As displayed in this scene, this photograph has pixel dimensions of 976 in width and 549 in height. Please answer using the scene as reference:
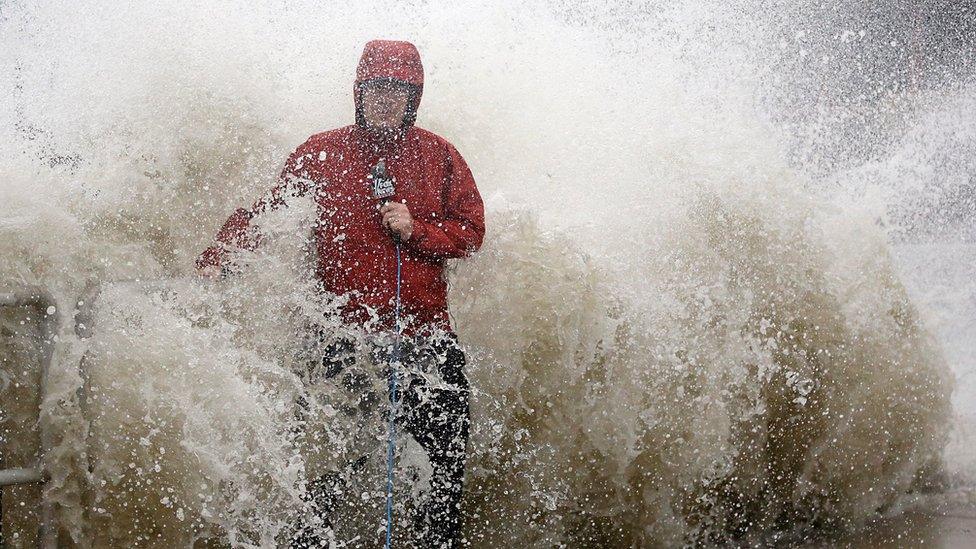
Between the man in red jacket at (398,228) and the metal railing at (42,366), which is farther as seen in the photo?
the man in red jacket at (398,228)

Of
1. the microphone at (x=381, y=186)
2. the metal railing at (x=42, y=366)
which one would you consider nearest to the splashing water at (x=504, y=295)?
the metal railing at (x=42, y=366)


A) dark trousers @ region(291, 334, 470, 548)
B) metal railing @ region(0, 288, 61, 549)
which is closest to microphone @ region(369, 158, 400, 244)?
dark trousers @ region(291, 334, 470, 548)

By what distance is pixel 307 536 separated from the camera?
8.02ft

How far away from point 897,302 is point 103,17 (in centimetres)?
314

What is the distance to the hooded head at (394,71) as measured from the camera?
2520 mm

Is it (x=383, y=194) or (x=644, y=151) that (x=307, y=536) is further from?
(x=644, y=151)

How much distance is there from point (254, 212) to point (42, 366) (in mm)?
679

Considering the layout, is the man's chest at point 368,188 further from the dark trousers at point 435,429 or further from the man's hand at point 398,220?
the dark trousers at point 435,429

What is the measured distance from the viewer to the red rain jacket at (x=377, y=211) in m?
2.45

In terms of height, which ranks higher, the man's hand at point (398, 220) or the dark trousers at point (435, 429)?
the man's hand at point (398, 220)

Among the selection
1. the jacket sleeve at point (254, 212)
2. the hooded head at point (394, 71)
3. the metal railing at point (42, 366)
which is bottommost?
the metal railing at point (42, 366)

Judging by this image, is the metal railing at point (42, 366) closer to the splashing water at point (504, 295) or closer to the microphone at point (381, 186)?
the splashing water at point (504, 295)

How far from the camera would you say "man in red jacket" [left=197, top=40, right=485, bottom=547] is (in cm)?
245

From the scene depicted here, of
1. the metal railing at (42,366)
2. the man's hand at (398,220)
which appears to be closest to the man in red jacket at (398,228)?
the man's hand at (398,220)
